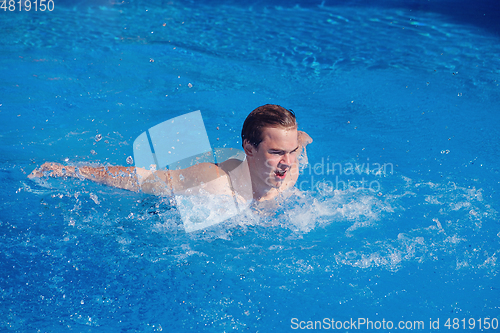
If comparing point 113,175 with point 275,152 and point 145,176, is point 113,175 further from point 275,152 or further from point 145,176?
point 275,152

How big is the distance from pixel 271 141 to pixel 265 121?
174 millimetres

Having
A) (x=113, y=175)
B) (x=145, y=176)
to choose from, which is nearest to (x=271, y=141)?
(x=145, y=176)

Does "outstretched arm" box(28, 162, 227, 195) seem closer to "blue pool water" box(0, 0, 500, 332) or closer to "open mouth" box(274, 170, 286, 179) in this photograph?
"blue pool water" box(0, 0, 500, 332)

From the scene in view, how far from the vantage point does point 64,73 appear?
18.9 feet

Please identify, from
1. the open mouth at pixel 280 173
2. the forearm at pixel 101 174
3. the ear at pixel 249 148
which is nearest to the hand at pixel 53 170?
the forearm at pixel 101 174

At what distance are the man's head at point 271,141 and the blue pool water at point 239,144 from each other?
52 cm

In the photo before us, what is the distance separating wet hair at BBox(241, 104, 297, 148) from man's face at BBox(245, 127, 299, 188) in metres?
0.04

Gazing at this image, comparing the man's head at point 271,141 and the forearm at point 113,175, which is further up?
the man's head at point 271,141

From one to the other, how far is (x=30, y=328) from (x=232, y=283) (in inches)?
54.5

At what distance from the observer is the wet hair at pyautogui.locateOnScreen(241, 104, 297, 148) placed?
3.31 m

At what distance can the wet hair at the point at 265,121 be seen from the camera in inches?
130

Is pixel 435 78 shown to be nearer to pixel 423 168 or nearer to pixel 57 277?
pixel 423 168

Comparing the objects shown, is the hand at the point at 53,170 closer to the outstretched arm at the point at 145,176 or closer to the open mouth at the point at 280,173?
the outstretched arm at the point at 145,176

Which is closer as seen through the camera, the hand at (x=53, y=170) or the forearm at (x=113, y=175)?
the forearm at (x=113, y=175)
